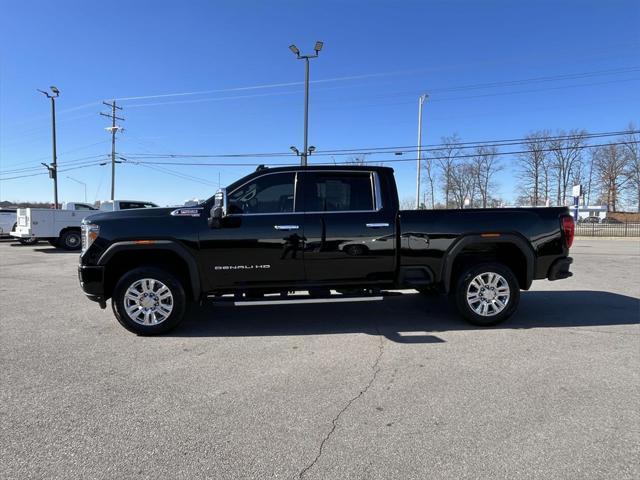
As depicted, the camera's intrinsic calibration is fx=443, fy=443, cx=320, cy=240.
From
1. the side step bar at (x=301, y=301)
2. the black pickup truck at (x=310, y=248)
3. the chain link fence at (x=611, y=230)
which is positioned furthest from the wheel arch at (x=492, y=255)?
the chain link fence at (x=611, y=230)

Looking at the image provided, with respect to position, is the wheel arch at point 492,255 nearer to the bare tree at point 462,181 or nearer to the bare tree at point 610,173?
the bare tree at point 462,181

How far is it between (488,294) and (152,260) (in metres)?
4.36

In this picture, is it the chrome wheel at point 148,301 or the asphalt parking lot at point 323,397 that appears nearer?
the asphalt parking lot at point 323,397

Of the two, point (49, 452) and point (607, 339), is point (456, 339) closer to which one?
point (607, 339)

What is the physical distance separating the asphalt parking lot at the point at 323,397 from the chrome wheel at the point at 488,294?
0.29 metres

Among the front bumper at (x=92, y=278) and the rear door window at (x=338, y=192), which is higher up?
the rear door window at (x=338, y=192)

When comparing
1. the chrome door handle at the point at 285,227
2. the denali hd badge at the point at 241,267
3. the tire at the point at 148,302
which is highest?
the chrome door handle at the point at 285,227

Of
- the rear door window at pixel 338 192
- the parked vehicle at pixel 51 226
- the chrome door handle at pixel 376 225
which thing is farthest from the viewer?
the parked vehicle at pixel 51 226

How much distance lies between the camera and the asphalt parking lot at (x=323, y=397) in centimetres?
276

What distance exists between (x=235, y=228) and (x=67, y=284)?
588 cm

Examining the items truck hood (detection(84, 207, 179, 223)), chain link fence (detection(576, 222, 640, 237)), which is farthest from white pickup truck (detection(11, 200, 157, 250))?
chain link fence (detection(576, 222, 640, 237))

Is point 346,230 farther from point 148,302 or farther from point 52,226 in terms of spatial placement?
point 52,226

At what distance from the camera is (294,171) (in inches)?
226

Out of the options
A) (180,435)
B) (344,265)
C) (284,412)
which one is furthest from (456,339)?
(180,435)
